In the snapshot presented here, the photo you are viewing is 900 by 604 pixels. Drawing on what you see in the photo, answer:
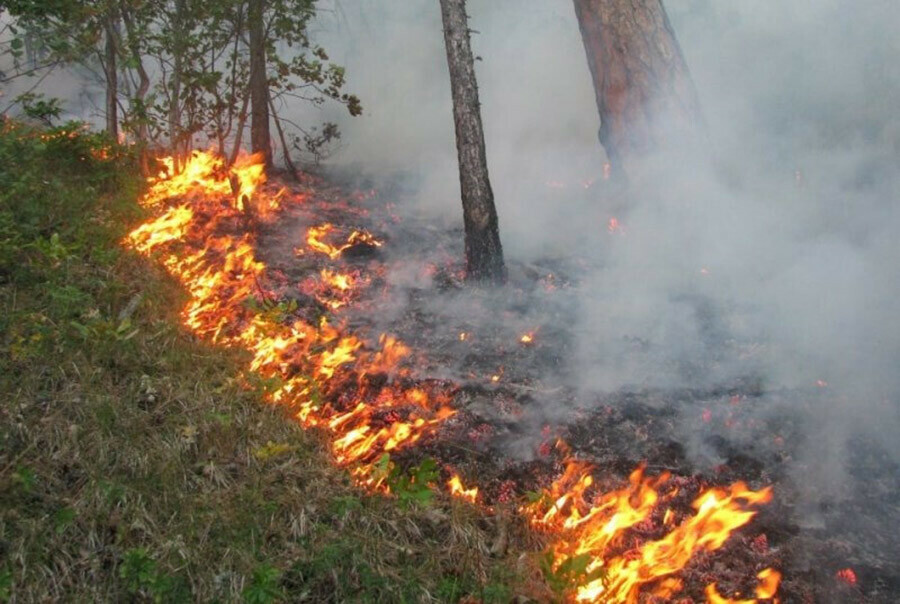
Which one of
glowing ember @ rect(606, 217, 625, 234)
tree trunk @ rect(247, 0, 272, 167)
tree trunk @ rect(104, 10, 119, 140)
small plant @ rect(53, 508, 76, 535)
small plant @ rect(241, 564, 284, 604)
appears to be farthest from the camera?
glowing ember @ rect(606, 217, 625, 234)

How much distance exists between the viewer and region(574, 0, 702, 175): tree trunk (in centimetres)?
829

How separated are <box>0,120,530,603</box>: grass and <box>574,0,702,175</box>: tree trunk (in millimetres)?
6426

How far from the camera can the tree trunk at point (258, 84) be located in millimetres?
8031

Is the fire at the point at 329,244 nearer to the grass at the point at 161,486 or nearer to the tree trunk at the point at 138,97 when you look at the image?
the tree trunk at the point at 138,97

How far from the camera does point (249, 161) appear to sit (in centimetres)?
930

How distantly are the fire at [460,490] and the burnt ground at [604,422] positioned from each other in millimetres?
102

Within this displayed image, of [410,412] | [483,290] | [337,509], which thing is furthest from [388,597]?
[483,290]

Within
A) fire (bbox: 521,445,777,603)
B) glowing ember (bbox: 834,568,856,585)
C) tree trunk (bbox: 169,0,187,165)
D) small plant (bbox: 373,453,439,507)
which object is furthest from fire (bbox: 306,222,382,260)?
glowing ember (bbox: 834,568,856,585)

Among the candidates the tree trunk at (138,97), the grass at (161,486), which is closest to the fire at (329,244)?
the tree trunk at (138,97)

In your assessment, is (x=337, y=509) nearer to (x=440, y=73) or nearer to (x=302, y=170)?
(x=302, y=170)

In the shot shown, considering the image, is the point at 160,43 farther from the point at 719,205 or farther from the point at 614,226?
the point at 719,205

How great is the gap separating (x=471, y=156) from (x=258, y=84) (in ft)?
13.9

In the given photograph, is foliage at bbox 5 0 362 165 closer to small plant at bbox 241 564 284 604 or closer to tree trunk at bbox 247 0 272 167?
tree trunk at bbox 247 0 272 167

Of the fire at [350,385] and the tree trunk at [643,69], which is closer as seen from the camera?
the fire at [350,385]
